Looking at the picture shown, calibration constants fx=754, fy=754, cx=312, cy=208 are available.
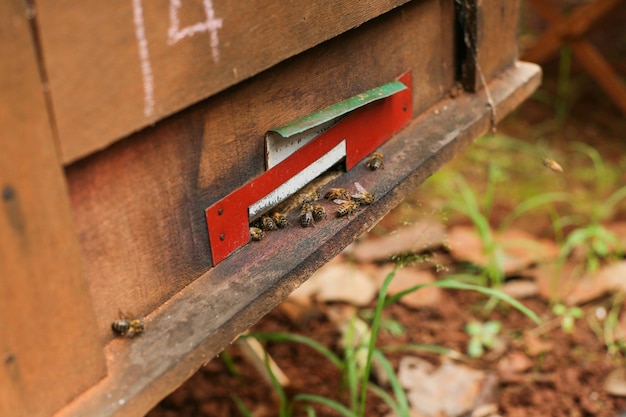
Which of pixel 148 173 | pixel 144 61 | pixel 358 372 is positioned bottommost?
pixel 358 372

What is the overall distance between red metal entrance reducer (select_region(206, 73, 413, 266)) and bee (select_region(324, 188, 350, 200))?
0.25 ft

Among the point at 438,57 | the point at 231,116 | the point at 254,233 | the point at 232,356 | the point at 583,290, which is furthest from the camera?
the point at 583,290

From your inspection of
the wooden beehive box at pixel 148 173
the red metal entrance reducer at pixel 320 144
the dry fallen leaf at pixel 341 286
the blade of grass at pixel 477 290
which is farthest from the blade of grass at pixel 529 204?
the wooden beehive box at pixel 148 173

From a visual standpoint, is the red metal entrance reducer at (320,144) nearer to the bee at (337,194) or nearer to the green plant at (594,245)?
the bee at (337,194)

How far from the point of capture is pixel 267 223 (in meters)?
1.51

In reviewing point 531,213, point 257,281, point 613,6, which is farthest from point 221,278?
point 613,6

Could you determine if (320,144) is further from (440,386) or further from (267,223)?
(440,386)

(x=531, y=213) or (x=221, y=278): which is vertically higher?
(x=221, y=278)

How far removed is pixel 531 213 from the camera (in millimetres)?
3637

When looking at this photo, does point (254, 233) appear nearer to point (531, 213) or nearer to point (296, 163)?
point (296, 163)

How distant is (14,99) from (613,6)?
12.3 feet

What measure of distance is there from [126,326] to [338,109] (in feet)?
2.10

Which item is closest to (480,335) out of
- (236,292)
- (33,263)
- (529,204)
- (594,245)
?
(529,204)

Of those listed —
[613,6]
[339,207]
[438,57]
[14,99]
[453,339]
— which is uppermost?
[14,99]
